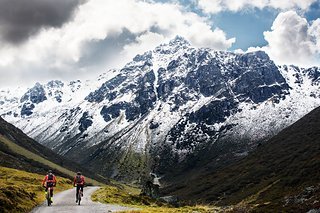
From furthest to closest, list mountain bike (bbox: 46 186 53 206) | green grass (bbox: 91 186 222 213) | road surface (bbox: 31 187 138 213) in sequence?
green grass (bbox: 91 186 222 213) < mountain bike (bbox: 46 186 53 206) < road surface (bbox: 31 187 138 213)

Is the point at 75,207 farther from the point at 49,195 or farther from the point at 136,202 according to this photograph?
the point at 136,202

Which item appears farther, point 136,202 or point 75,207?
point 136,202

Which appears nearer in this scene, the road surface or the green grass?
the road surface

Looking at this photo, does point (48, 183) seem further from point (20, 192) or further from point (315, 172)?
point (315, 172)

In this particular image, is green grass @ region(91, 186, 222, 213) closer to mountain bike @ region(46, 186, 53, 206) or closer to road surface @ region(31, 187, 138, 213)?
road surface @ region(31, 187, 138, 213)

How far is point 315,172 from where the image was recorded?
194 metres

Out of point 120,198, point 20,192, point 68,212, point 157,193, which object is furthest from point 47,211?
point 157,193

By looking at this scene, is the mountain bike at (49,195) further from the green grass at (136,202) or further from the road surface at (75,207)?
the green grass at (136,202)

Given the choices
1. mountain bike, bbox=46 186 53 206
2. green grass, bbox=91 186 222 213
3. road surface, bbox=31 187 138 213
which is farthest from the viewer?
green grass, bbox=91 186 222 213

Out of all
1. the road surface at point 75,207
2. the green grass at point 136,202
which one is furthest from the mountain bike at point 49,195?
the green grass at point 136,202

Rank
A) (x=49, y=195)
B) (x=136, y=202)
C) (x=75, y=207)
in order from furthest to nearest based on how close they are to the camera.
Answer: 1. (x=136, y=202)
2. (x=49, y=195)
3. (x=75, y=207)

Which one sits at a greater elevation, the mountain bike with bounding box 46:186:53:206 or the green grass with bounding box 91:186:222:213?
the mountain bike with bounding box 46:186:53:206

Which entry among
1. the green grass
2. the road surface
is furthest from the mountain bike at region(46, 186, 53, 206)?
the green grass

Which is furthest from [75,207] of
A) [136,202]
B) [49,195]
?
[136,202]
